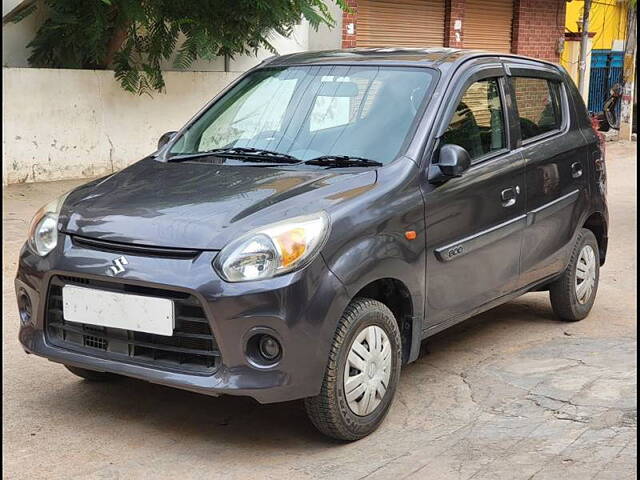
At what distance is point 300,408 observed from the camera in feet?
16.0

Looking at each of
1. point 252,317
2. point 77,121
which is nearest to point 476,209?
point 252,317

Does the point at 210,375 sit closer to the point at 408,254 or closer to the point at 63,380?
the point at 408,254

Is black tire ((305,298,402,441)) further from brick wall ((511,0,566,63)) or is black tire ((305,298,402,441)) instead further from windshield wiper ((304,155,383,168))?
brick wall ((511,0,566,63))

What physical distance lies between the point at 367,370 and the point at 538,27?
62.3ft

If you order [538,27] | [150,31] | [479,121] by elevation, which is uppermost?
[538,27]

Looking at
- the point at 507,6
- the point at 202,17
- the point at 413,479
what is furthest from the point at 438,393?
the point at 507,6

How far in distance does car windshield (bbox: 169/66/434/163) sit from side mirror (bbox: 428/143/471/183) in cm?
21

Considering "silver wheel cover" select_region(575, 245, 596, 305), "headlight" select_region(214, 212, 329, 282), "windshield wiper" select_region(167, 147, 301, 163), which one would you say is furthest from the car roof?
"headlight" select_region(214, 212, 329, 282)

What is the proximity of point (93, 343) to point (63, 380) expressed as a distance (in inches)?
38.8

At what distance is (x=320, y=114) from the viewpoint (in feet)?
17.0

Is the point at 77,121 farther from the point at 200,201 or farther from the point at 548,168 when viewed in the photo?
the point at 200,201

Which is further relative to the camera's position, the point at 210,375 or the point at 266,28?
the point at 266,28

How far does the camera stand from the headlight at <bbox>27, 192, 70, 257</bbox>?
445 cm

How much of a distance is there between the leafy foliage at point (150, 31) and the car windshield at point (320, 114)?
5639mm
